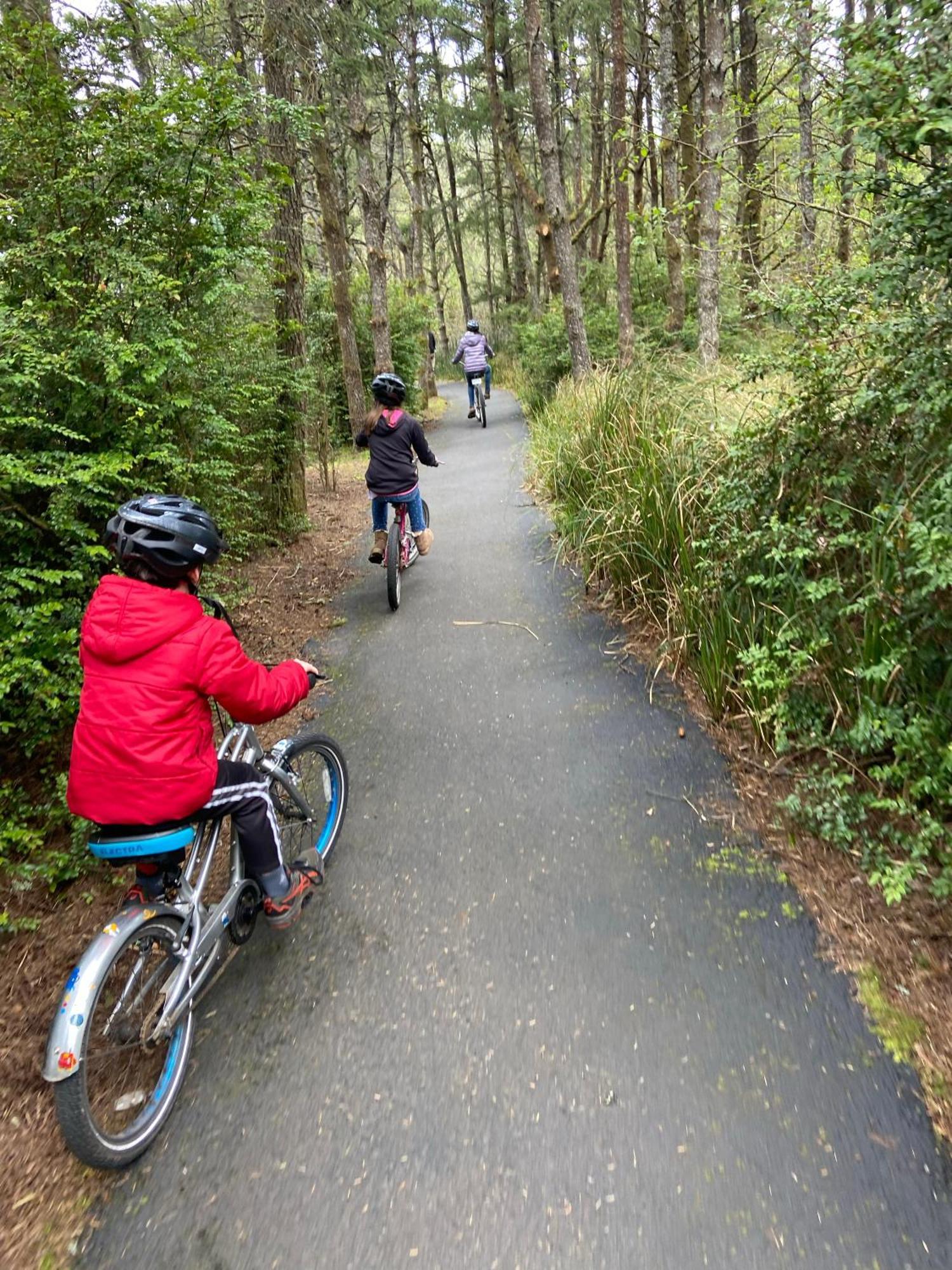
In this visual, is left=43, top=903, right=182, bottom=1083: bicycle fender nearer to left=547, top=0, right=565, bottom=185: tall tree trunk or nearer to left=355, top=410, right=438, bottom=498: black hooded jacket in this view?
left=355, top=410, right=438, bottom=498: black hooded jacket

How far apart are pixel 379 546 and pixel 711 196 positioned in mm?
7712

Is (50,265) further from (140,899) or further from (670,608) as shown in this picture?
(670,608)

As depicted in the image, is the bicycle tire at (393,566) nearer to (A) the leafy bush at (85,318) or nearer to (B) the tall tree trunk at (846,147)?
(A) the leafy bush at (85,318)

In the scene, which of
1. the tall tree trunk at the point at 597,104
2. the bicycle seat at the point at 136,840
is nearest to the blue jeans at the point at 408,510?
the bicycle seat at the point at 136,840

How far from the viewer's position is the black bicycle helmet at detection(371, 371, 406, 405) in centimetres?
664

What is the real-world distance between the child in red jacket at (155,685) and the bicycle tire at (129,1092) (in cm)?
26

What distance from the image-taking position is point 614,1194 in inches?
80.4

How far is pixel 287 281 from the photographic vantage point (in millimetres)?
8422

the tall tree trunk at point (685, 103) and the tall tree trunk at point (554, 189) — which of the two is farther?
the tall tree trunk at point (685, 103)

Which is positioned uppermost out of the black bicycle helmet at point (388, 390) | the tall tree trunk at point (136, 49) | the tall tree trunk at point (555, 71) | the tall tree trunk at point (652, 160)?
the tall tree trunk at point (555, 71)

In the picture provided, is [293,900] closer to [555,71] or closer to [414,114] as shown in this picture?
[414,114]

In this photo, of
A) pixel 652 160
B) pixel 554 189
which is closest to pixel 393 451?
pixel 554 189

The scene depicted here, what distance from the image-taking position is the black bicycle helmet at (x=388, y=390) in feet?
21.8

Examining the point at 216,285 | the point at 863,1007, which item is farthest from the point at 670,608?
the point at 216,285
